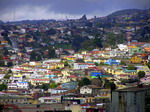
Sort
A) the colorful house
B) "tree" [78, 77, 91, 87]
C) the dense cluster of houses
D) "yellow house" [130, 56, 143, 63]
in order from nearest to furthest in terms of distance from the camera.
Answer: the dense cluster of houses < "tree" [78, 77, 91, 87] < the colorful house < "yellow house" [130, 56, 143, 63]

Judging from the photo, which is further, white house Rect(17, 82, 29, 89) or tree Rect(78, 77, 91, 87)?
white house Rect(17, 82, 29, 89)

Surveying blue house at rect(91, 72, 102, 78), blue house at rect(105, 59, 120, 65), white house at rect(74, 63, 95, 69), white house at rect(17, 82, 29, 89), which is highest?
blue house at rect(105, 59, 120, 65)

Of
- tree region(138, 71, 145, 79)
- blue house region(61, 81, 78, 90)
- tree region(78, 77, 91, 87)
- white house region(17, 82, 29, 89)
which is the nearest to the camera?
tree region(78, 77, 91, 87)

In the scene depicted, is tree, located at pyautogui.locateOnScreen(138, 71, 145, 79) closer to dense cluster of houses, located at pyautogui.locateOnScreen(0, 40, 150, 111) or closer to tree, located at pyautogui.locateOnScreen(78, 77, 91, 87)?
dense cluster of houses, located at pyautogui.locateOnScreen(0, 40, 150, 111)

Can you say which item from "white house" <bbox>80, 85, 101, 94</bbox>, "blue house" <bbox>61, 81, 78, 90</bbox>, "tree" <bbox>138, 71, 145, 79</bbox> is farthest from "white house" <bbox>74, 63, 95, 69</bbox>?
"white house" <bbox>80, 85, 101, 94</bbox>

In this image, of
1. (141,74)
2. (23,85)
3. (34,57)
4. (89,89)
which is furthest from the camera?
(34,57)

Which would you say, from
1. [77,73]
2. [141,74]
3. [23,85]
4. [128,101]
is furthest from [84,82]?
[128,101]

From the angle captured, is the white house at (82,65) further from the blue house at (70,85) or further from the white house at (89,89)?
the white house at (89,89)

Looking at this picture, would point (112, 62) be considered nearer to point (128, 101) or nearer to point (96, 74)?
point (96, 74)

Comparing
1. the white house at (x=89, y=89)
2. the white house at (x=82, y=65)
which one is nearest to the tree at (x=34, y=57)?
the white house at (x=82, y=65)

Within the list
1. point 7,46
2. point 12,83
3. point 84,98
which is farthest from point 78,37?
point 84,98

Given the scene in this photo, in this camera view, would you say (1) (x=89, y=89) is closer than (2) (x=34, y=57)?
Yes
